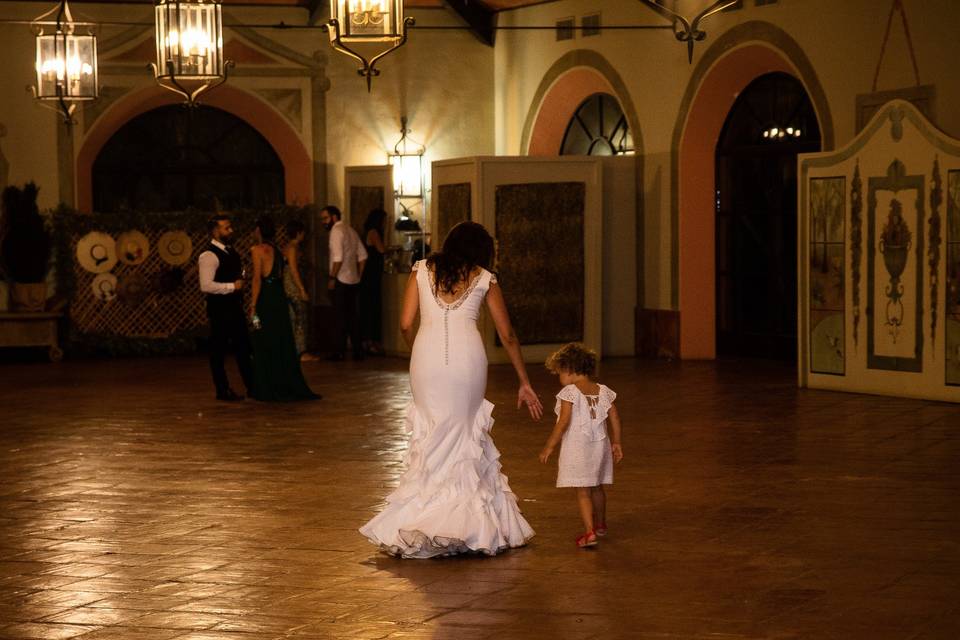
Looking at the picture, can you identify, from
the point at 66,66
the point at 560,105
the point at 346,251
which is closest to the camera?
the point at 66,66

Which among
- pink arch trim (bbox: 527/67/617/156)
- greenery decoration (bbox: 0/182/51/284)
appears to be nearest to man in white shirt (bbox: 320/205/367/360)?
pink arch trim (bbox: 527/67/617/156)

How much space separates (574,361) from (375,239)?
9799 mm

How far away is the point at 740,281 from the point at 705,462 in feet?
20.9

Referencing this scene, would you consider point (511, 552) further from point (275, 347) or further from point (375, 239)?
point (375, 239)

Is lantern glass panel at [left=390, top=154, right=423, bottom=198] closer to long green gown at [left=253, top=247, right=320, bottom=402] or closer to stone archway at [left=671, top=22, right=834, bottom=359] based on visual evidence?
stone archway at [left=671, top=22, right=834, bottom=359]

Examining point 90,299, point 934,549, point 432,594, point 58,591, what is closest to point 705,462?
point 934,549

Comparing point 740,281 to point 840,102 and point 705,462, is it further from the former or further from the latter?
point 705,462

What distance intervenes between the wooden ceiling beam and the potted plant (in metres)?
5.12

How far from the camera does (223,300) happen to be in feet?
39.3

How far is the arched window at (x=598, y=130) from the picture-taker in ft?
53.8

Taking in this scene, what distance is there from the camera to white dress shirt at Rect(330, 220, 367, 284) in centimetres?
1555

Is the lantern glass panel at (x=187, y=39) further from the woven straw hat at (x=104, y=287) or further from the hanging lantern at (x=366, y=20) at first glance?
the woven straw hat at (x=104, y=287)

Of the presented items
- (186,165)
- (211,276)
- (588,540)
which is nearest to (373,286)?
(186,165)

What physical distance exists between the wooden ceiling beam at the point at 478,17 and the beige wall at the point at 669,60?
0.16m
